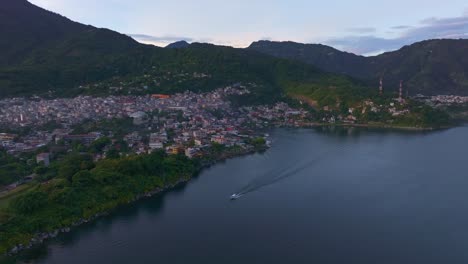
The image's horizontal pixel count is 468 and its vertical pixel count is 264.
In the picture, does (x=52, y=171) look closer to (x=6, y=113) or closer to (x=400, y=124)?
(x=6, y=113)

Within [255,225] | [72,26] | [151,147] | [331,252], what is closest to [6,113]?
[151,147]

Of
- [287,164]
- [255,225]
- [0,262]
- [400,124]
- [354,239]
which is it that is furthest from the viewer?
[400,124]

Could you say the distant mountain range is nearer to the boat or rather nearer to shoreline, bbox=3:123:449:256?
shoreline, bbox=3:123:449:256

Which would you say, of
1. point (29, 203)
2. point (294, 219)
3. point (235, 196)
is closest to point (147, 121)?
point (235, 196)

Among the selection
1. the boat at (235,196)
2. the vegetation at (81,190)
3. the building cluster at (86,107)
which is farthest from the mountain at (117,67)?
the boat at (235,196)

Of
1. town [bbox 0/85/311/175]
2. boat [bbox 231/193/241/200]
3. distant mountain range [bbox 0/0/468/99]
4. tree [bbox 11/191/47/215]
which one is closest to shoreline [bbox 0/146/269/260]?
tree [bbox 11/191/47/215]

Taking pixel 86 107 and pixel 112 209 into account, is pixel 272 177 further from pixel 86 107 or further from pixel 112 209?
pixel 86 107
